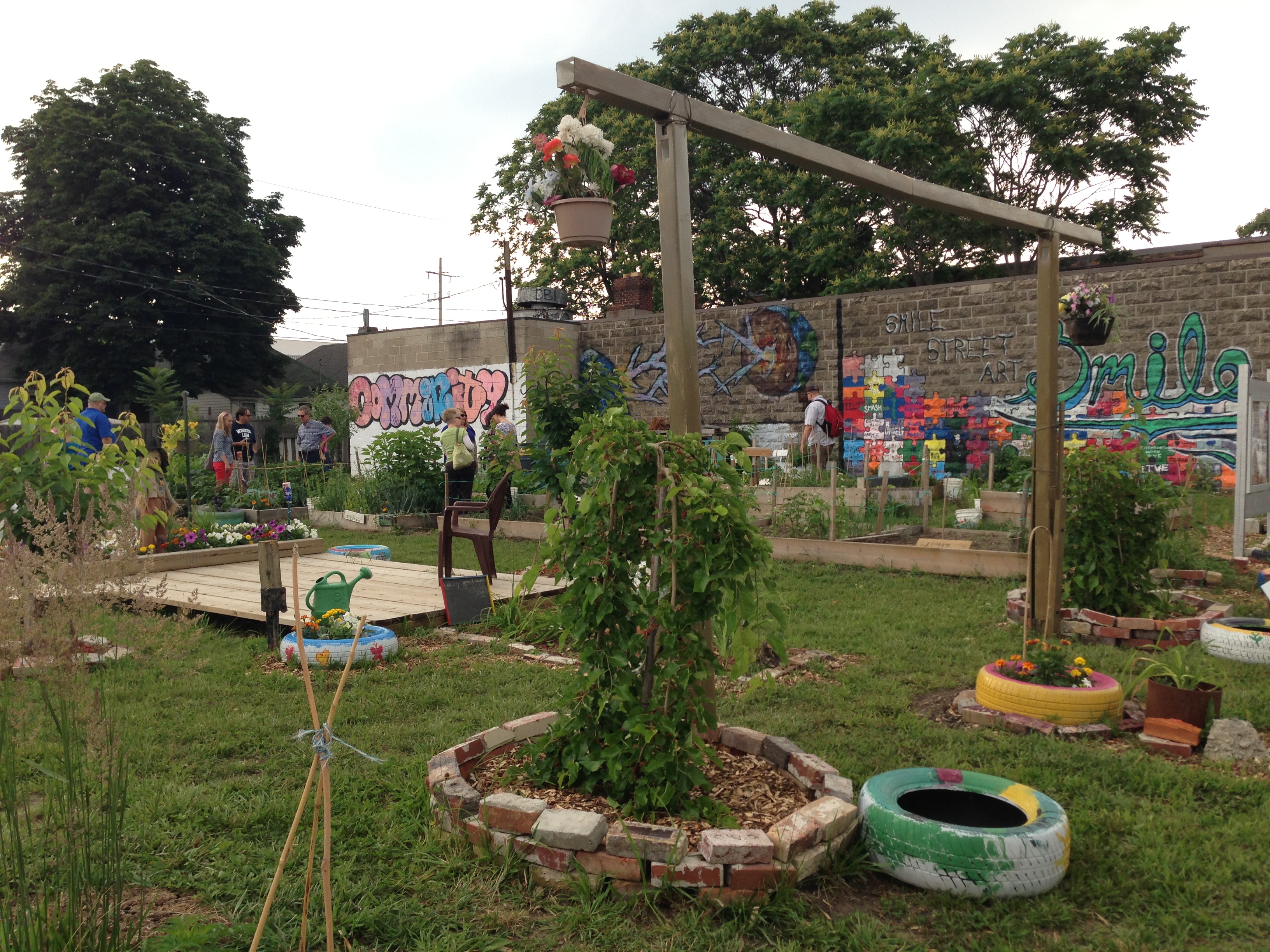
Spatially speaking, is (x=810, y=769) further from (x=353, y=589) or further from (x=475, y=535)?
(x=353, y=589)

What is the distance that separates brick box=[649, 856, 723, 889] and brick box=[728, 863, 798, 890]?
37mm

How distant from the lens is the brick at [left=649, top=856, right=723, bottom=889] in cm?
274

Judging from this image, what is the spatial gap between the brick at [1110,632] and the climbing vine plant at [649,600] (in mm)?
3814

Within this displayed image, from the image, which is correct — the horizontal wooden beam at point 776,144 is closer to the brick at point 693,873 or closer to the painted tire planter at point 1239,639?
the brick at point 693,873

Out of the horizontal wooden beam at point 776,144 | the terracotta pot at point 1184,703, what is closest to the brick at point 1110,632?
the terracotta pot at point 1184,703

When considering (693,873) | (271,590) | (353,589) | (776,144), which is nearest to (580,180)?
(776,144)

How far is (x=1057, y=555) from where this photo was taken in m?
5.54

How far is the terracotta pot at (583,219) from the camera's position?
4023mm

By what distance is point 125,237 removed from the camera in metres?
28.9

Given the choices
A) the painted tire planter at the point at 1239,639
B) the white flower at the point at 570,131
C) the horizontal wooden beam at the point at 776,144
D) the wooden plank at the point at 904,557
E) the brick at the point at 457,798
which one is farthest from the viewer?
→ the wooden plank at the point at 904,557

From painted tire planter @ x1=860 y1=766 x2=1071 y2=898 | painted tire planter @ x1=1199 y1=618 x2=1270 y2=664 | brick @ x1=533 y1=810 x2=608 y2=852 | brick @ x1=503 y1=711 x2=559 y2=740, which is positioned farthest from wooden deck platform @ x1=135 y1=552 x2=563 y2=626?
painted tire planter @ x1=1199 y1=618 x2=1270 y2=664

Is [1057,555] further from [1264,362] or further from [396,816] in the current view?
[1264,362]

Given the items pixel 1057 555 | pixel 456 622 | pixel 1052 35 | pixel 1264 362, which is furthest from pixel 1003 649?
pixel 1052 35

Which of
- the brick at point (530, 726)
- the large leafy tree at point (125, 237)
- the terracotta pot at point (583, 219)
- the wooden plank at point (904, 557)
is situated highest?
the large leafy tree at point (125, 237)
